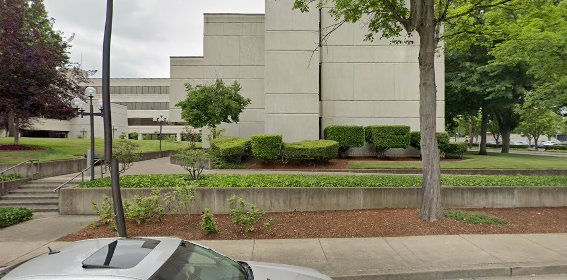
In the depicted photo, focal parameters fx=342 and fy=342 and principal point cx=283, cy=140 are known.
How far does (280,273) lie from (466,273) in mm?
3457

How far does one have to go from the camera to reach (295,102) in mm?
18844

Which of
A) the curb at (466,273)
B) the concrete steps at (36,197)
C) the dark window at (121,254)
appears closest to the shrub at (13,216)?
the concrete steps at (36,197)

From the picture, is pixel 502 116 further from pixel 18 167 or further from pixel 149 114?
pixel 149 114

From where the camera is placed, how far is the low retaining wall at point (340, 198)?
9.07 metres

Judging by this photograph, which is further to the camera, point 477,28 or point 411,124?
point 411,124

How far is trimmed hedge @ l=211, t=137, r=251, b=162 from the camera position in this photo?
17.1m

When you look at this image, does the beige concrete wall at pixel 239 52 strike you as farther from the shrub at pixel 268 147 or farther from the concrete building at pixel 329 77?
the shrub at pixel 268 147

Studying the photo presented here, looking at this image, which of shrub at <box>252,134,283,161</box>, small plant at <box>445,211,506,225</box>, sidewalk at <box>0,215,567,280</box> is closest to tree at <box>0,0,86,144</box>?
shrub at <box>252,134,283,161</box>

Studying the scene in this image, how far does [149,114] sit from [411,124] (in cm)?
6622

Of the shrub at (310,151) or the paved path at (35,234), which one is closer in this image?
the paved path at (35,234)

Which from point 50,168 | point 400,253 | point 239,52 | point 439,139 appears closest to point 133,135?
point 239,52

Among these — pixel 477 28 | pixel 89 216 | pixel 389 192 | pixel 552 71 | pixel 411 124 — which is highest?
pixel 477 28

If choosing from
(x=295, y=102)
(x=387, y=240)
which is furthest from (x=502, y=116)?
(x=387, y=240)

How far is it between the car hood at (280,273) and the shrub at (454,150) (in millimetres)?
18018
